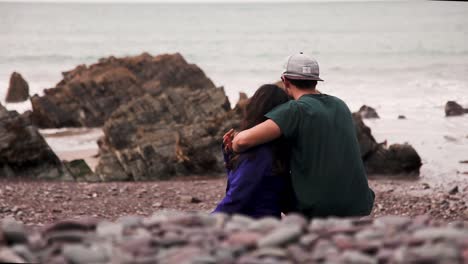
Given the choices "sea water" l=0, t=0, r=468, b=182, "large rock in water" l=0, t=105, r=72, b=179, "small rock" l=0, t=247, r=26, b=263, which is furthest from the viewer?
"sea water" l=0, t=0, r=468, b=182

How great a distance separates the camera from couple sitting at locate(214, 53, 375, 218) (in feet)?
15.9

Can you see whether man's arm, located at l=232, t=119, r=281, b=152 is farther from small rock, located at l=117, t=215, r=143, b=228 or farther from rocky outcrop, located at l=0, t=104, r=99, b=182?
rocky outcrop, located at l=0, t=104, r=99, b=182

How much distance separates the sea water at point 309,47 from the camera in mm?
28586

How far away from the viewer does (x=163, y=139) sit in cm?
1540

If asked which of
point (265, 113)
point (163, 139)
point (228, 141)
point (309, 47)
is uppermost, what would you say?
point (309, 47)

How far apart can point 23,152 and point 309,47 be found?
183ft

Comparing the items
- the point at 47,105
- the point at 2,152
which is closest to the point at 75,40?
the point at 47,105

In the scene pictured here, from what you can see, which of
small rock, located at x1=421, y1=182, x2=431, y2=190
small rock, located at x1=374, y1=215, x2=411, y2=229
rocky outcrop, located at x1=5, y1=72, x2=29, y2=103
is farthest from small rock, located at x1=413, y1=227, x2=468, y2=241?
rocky outcrop, located at x1=5, y1=72, x2=29, y2=103

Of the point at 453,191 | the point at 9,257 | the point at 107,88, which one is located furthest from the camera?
the point at 107,88

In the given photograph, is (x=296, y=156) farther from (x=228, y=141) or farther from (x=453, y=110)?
(x=453, y=110)

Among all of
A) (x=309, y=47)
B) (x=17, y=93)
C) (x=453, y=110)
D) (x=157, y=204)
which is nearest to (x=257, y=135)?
(x=157, y=204)

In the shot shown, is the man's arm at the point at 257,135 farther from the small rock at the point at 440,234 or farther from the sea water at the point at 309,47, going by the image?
the sea water at the point at 309,47

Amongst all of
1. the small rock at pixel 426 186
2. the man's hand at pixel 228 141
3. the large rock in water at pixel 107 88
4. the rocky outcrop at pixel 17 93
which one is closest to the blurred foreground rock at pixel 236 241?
the man's hand at pixel 228 141

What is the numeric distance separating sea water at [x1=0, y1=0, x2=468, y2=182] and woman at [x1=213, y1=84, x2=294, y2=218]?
39.6 feet
